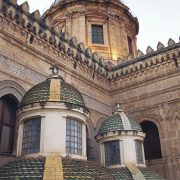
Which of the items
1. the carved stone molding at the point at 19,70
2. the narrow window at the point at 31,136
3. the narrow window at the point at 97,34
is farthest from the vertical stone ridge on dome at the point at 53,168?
the narrow window at the point at 97,34

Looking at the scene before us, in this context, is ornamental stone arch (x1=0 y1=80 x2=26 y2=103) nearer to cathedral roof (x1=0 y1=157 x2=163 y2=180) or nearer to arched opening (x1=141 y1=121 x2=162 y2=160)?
cathedral roof (x1=0 y1=157 x2=163 y2=180)

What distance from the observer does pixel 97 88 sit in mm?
13203

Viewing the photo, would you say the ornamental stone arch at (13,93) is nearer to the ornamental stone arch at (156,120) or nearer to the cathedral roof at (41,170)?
the cathedral roof at (41,170)

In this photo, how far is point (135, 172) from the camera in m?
8.22

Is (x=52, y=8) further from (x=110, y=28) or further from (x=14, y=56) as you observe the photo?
(x=14, y=56)

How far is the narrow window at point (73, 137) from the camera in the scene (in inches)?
270

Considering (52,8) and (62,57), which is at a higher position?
(52,8)

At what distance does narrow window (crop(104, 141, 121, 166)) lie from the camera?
8.92m

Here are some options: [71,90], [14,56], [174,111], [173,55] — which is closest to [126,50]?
[173,55]

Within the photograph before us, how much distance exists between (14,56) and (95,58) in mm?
5080

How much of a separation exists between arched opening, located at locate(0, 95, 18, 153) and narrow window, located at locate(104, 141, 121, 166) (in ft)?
9.73

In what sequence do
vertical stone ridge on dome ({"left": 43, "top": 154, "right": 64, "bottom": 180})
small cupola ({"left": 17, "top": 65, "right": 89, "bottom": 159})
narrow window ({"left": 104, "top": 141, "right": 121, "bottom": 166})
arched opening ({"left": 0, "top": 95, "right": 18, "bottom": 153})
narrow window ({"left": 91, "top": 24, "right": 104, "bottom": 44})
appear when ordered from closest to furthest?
vertical stone ridge on dome ({"left": 43, "top": 154, "right": 64, "bottom": 180}) → small cupola ({"left": 17, "top": 65, "right": 89, "bottom": 159}) → arched opening ({"left": 0, "top": 95, "right": 18, "bottom": 153}) → narrow window ({"left": 104, "top": 141, "right": 121, "bottom": 166}) → narrow window ({"left": 91, "top": 24, "right": 104, "bottom": 44})

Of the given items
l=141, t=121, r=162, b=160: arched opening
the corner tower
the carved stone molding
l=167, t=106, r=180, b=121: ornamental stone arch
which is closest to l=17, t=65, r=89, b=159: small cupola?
the carved stone molding

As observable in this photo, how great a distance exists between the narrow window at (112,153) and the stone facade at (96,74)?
2399 mm
